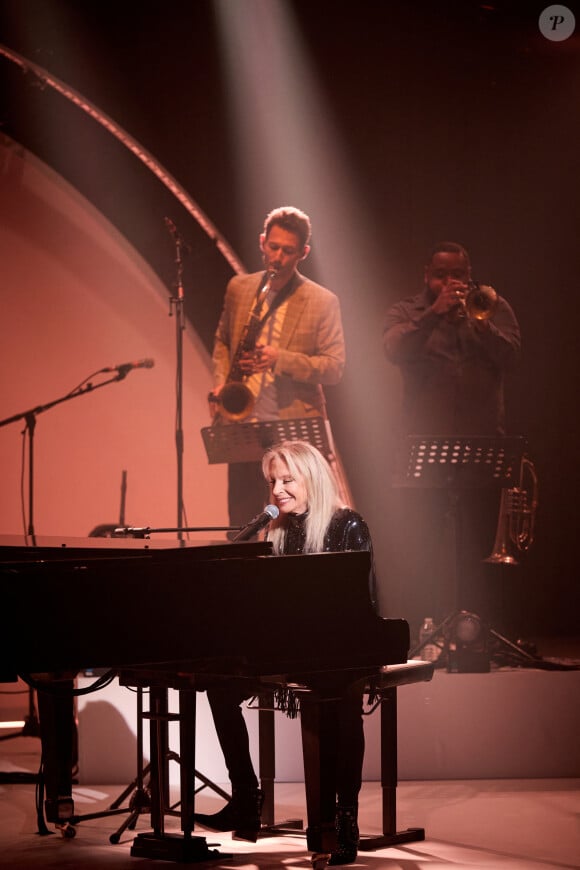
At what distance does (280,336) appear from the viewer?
676 cm

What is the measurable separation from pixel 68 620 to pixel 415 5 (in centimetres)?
481

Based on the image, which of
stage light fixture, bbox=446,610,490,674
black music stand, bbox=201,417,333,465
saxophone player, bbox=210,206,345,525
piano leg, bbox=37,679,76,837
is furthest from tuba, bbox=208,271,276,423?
piano leg, bbox=37,679,76,837

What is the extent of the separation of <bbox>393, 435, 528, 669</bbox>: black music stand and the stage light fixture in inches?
0.8

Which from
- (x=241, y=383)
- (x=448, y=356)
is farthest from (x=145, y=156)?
(x=448, y=356)

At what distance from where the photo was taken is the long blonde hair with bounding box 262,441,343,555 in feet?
14.2

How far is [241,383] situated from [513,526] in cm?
154

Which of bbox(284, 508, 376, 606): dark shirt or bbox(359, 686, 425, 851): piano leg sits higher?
bbox(284, 508, 376, 606): dark shirt

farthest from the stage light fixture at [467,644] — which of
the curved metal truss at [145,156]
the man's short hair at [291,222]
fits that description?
the curved metal truss at [145,156]

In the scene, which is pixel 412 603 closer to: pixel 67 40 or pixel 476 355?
pixel 476 355

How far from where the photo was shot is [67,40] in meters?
7.02

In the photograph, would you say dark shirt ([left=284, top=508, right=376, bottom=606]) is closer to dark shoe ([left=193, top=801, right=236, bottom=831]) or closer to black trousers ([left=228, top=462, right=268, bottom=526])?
dark shoe ([left=193, top=801, right=236, bottom=831])

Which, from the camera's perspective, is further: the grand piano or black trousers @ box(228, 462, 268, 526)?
black trousers @ box(228, 462, 268, 526)

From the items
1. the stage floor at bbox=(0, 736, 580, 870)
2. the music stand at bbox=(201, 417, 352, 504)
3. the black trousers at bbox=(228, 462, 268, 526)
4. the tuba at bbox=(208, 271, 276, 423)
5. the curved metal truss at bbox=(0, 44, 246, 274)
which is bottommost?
the stage floor at bbox=(0, 736, 580, 870)

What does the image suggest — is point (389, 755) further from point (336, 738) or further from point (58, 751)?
point (58, 751)
